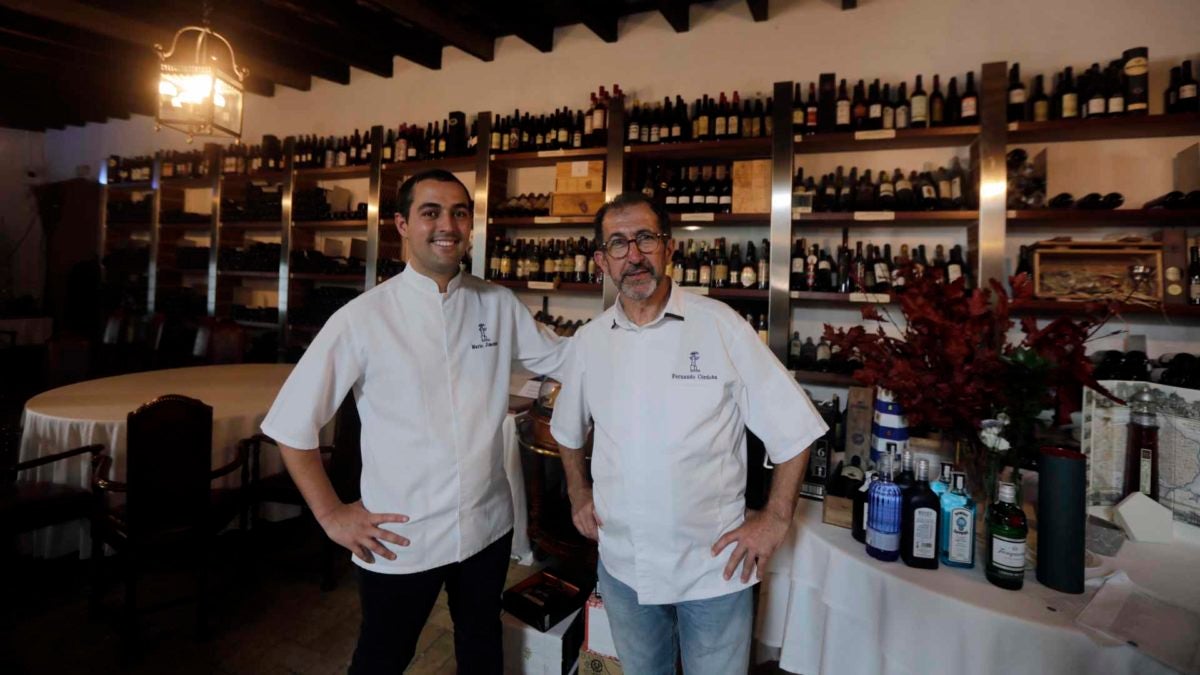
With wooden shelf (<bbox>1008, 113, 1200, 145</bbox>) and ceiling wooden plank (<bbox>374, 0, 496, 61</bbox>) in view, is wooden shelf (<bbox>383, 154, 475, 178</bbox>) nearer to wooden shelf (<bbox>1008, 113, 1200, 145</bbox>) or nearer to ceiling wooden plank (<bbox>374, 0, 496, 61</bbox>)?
ceiling wooden plank (<bbox>374, 0, 496, 61</bbox>)

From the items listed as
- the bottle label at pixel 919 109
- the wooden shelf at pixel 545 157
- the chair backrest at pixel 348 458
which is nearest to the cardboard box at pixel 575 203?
the wooden shelf at pixel 545 157

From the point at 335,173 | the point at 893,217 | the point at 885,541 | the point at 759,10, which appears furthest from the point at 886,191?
the point at 335,173

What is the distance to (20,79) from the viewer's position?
5676 mm

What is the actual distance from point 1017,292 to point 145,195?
9.20 metres

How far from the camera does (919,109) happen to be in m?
3.06

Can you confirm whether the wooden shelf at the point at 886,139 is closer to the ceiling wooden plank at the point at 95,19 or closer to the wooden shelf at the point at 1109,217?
the wooden shelf at the point at 1109,217

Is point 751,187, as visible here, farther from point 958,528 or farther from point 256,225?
point 256,225

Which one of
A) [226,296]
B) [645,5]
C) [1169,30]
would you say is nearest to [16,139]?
[226,296]

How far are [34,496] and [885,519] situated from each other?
330cm

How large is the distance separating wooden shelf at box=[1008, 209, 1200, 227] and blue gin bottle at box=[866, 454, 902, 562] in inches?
93.4

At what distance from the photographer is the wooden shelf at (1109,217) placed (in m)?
2.64

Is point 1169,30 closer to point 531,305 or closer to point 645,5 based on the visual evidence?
point 645,5

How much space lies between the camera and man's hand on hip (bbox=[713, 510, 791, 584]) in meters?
1.21

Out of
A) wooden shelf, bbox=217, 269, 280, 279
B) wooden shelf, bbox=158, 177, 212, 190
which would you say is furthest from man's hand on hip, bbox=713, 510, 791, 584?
wooden shelf, bbox=158, 177, 212, 190
